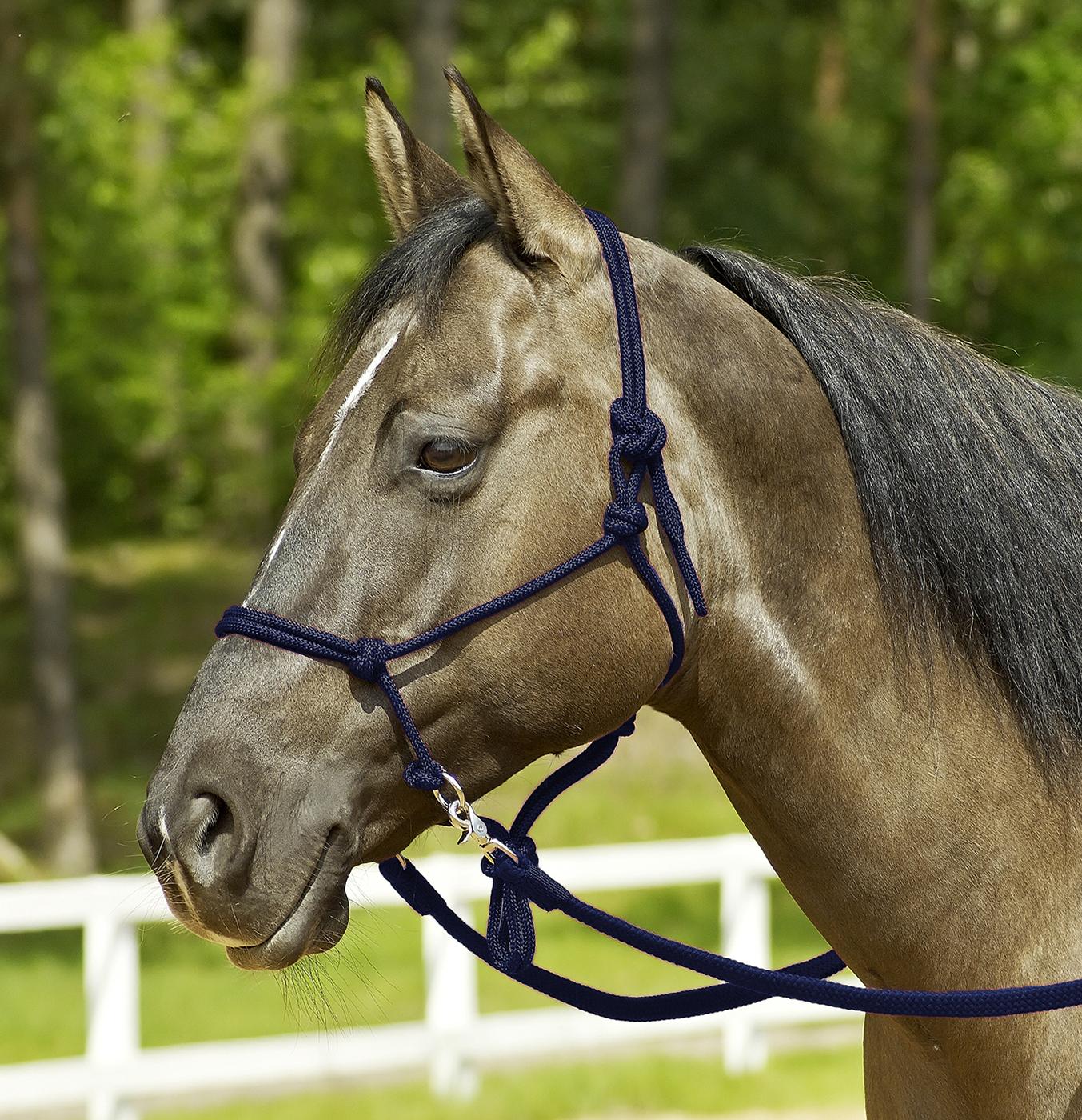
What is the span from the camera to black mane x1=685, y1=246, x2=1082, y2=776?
234cm

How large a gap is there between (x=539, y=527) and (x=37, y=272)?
10541mm

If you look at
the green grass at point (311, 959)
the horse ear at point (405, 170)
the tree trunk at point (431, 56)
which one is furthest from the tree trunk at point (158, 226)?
the horse ear at point (405, 170)

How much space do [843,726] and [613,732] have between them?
1.29 feet

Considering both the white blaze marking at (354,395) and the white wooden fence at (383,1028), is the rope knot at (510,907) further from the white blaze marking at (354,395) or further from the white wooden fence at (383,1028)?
the white wooden fence at (383,1028)

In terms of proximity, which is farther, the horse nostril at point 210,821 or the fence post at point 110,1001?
the fence post at point 110,1001

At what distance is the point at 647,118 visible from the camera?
1509 centimetres

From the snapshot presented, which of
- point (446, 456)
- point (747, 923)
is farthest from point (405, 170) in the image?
point (747, 923)

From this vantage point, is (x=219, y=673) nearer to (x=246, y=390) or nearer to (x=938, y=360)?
(x=938, y=360)

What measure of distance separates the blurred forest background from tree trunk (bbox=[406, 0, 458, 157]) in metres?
0.04

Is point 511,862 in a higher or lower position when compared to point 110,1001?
higher

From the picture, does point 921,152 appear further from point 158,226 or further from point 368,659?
point 368,659

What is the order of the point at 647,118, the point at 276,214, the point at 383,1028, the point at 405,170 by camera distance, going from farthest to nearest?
the point at 276,214
the point at 647,118
the point at 383,1028
the point at 405,170

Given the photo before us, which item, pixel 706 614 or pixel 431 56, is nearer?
pixel 706 614

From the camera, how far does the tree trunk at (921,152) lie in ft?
54.4
